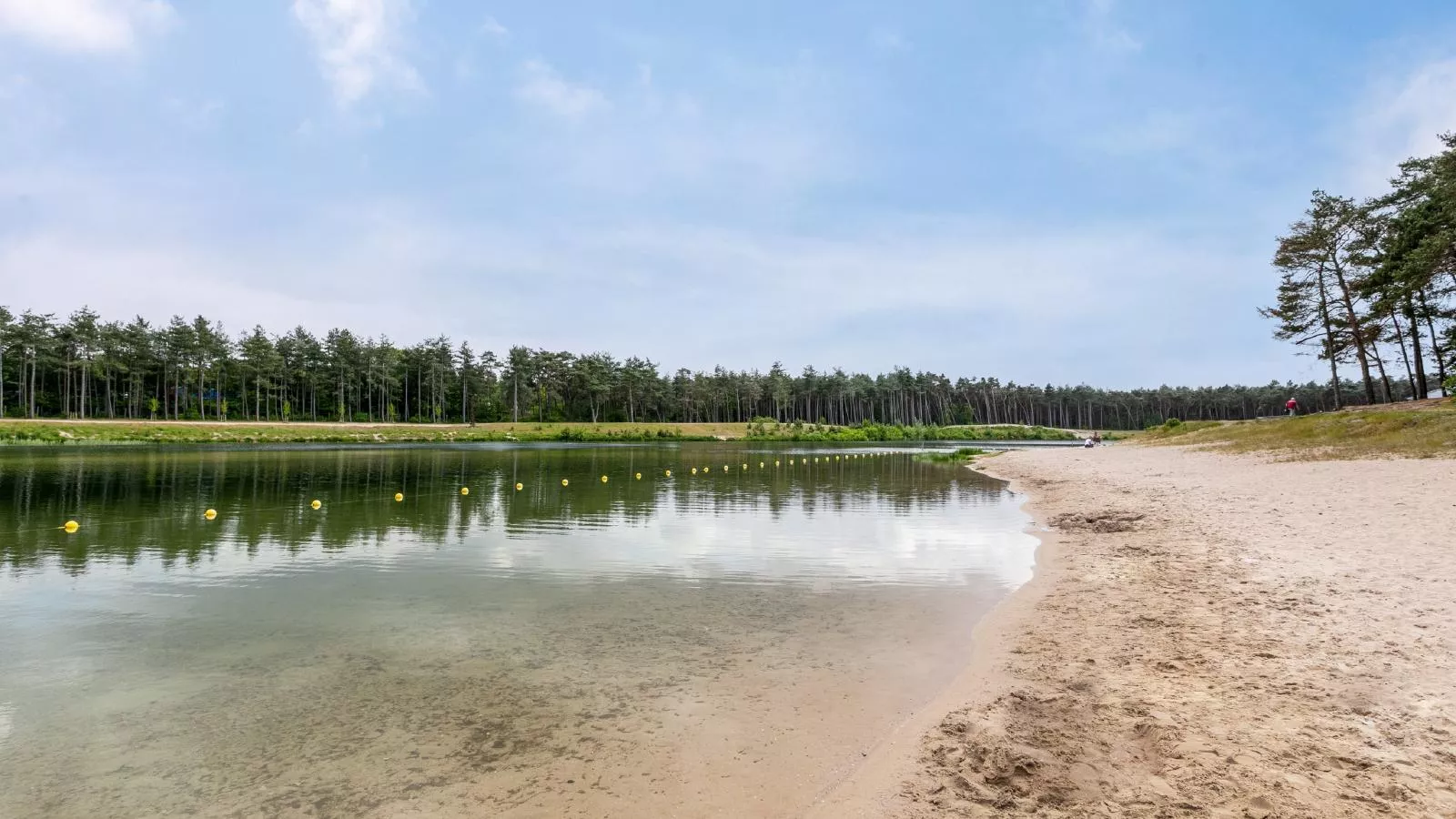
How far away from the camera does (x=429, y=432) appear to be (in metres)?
83.3

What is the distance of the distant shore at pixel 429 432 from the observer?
58.4 metres

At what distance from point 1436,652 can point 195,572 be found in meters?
15.8

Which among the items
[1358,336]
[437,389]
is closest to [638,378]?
[437,389]

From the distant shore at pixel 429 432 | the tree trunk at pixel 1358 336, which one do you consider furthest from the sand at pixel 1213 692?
the distant shore at pixel 429 432

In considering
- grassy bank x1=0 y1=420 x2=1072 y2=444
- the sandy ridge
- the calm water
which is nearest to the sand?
the sandy ridge

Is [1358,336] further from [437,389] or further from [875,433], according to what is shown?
[437,389]

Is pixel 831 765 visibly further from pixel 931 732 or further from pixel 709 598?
pixel 709 598

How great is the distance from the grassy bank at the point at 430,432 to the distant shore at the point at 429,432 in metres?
0.06

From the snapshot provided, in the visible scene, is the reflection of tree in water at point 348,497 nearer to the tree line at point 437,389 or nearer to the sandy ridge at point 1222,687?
the sandy ridge at point 1222,687

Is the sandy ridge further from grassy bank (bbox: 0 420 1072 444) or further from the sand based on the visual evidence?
Result: grassy bank (bbox: 0 420 1072 444)

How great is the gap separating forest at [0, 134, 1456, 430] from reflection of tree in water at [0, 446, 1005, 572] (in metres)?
24.9

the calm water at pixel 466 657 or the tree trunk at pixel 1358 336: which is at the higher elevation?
the tree trunk at pixel 1358 336

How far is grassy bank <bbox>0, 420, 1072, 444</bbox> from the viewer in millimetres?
58250

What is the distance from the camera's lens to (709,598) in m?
9.55
